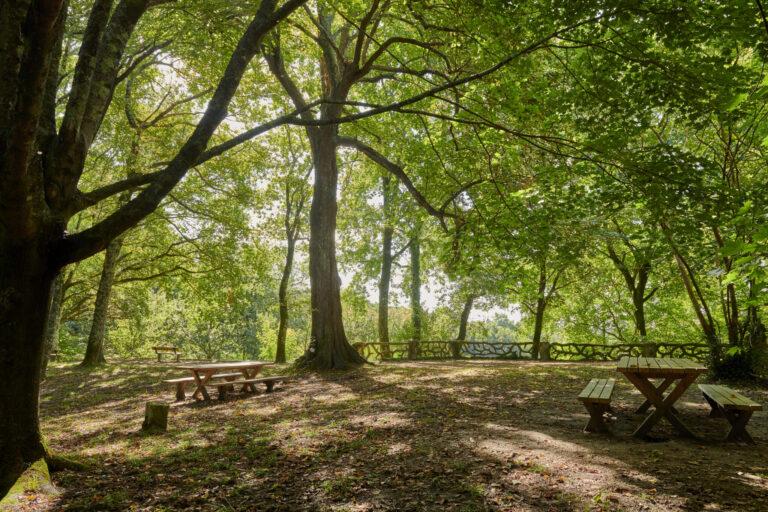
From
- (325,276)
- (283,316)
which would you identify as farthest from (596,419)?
(283,316)

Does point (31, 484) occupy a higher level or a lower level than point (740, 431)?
lower

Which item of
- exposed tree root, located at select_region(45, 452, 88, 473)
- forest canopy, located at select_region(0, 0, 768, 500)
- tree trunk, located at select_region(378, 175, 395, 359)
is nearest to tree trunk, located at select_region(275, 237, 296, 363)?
forest canopy, located at select_region(0, 0, 768, 500)

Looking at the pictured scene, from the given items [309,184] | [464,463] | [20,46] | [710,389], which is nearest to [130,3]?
[20,46]

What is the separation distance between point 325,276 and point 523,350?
11.5 m

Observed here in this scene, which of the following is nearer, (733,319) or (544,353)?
(733,319)

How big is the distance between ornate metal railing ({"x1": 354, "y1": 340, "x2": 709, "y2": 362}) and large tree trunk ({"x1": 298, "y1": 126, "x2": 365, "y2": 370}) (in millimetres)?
5570

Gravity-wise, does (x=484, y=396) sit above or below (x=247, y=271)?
below

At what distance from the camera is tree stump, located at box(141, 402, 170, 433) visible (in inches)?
261

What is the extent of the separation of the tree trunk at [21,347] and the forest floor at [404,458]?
45cm

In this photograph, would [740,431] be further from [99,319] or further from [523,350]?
[99,319]

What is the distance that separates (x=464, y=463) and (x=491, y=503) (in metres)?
0.97

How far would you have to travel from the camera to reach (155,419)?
21.9 feet

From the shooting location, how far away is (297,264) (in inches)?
1464

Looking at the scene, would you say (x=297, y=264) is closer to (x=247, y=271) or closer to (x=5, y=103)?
(x=247, y=271)
